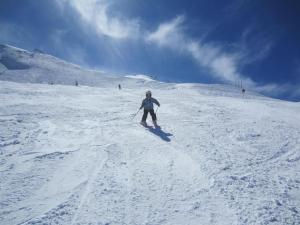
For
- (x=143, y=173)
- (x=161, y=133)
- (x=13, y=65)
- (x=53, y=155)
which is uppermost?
(x=13, y=65)

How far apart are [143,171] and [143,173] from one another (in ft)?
0.41

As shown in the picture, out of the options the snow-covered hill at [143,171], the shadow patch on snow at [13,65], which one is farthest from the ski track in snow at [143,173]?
the shadow patch on snow at [13,65]

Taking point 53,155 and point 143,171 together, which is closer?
point 143,171

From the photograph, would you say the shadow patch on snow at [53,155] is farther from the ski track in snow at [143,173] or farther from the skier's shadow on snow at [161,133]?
the skier's shadow on snow at [161,133]

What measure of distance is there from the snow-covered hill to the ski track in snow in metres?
0.02

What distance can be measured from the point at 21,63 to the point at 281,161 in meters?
150

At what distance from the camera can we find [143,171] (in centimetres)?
725

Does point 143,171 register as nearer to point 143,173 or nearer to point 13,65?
point 143,173

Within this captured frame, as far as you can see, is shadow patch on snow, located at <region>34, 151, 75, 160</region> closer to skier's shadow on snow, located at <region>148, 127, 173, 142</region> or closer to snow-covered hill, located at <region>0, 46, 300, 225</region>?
snow-covered hill, located at <region>0, 46, 300, 225</region>

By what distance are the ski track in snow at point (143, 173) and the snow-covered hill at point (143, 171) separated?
22 mm

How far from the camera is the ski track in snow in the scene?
5.44 metres

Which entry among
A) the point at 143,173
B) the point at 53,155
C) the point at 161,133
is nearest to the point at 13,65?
the point at 161,133

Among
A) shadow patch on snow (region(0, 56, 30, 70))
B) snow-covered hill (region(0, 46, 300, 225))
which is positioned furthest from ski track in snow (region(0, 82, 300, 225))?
shadow patch on snow (region(0, 56, 30, 70))

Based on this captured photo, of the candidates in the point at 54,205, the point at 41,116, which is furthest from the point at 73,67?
the point at 54,205
